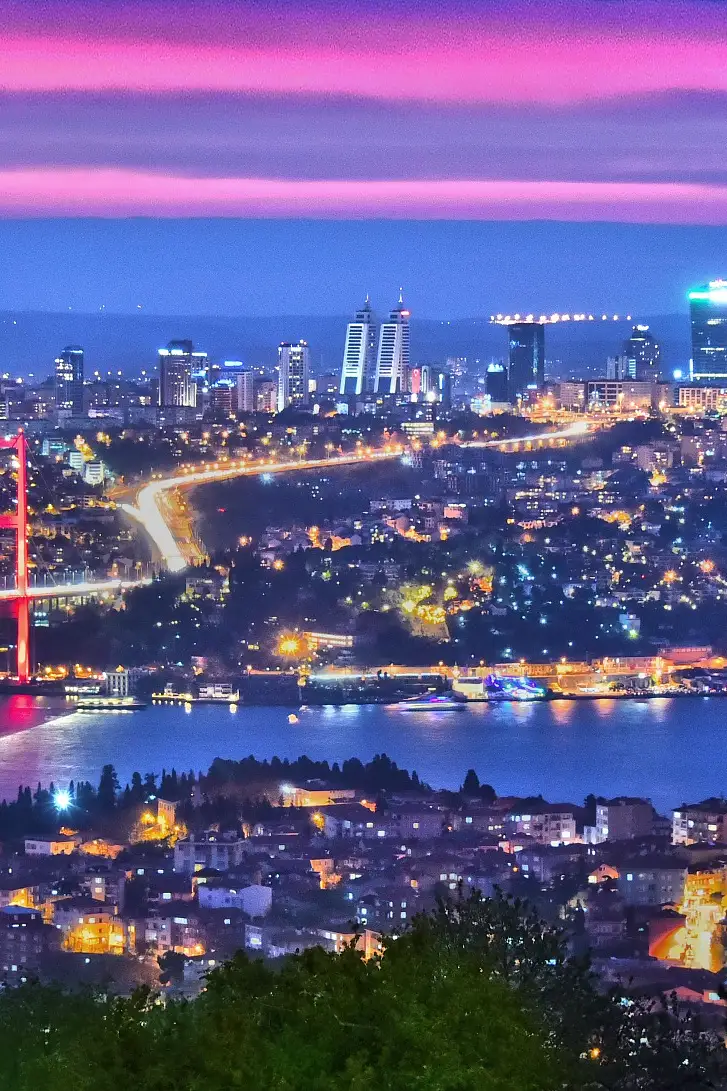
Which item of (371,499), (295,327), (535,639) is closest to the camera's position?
(535,639)

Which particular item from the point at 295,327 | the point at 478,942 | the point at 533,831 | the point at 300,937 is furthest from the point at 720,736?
the point at 295,327

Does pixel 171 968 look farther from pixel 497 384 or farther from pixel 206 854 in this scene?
pixel 497 384

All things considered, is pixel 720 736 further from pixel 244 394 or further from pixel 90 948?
pixel 244 394

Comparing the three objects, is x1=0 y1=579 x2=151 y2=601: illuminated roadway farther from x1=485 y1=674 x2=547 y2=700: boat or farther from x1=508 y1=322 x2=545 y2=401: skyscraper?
x1=508 y1=322 x2=545 y2=401: skyscraper

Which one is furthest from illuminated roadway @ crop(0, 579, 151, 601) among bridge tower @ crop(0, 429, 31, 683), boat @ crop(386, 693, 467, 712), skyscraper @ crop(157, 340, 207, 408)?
skyscraper @ crop(157, 340, 207, 408)

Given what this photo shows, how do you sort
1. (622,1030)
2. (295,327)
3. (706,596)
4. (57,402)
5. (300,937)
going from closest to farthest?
(622,1030) < (300,937) < (706,596) < (57,402) < (295,327)

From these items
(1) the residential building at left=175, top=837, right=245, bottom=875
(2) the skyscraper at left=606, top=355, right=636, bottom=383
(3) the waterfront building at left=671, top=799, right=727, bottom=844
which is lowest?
(1) the residential building at left=175, top=837, right=245, bottom=875
